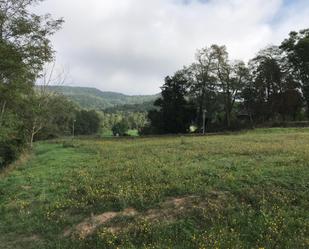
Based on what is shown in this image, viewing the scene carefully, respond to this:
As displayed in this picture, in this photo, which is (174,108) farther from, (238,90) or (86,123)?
(86,123)

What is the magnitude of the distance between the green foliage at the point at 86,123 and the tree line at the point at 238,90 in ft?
128

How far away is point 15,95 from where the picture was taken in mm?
17172

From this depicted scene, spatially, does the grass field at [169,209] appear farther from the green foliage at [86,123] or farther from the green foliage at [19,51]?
the green foliage at [86,123]

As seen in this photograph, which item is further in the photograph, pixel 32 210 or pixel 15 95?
pixel 15 95

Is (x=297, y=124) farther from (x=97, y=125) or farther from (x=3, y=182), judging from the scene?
(x=97, y=125)

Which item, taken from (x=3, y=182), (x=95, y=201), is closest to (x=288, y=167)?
(x=95, y=201)

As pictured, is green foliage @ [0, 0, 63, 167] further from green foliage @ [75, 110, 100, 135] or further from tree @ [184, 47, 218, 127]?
green foliage @ [75, 110, 100, 135]

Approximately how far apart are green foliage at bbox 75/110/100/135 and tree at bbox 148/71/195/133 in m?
41.0

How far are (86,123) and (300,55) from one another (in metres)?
63.7

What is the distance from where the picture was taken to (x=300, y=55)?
182ft

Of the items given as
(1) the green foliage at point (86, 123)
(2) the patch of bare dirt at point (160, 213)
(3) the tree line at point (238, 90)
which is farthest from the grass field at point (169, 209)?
(1) the green foliage at point (86, 123)

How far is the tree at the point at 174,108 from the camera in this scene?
64.3 metres

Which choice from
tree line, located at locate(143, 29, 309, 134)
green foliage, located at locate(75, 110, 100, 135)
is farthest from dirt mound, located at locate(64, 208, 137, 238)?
green foliage, located at locate(75, 110, 100, 135)

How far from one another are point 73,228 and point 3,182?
7.72 metres
